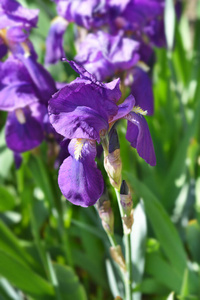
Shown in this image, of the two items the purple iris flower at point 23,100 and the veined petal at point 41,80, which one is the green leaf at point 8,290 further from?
the veined petal at point 41,80

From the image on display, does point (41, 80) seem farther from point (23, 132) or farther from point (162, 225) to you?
point (162, 225)

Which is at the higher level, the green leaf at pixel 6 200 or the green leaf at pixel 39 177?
the green leaf at pixel 39 177

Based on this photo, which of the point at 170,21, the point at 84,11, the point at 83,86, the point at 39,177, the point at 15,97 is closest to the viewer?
the point at 83,86

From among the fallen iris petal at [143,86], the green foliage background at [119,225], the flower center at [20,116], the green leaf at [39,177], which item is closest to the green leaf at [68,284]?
the green foliage background at [119,225]

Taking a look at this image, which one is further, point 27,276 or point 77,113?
point 27,276

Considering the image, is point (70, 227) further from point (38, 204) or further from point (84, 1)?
point (84, 1)

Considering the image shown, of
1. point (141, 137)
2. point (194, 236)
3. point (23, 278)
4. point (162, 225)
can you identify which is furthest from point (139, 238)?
point (141, 137)

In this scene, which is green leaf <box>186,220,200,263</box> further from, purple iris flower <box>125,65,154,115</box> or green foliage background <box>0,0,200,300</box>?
purple iris flower <box>125,65,154,115</box>

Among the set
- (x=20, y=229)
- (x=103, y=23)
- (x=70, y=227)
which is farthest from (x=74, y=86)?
(x=20, y=229)
